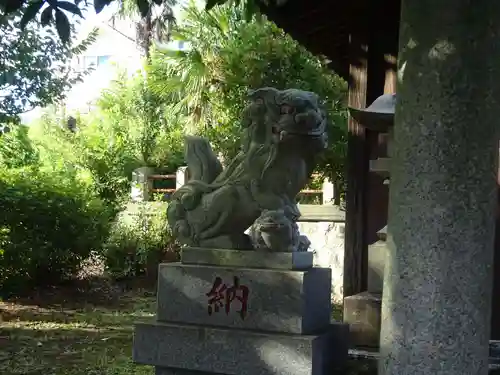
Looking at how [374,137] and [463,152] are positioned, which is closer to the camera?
[463,152]

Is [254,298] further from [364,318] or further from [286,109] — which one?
[364,318]

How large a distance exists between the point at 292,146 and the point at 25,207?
6579mm

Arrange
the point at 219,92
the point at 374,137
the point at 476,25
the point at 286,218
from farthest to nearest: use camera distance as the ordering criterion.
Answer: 1. the point at 219,92
2. the point at 374,137
3. the point at 286,218
4. the point at 476,25

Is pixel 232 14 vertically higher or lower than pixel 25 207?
higher

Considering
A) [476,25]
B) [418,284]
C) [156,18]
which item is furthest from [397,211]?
[156,18]

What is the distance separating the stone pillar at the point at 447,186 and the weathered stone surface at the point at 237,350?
1.20 metres

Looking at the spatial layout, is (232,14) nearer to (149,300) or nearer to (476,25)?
(149,300)

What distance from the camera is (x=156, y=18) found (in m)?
17.5

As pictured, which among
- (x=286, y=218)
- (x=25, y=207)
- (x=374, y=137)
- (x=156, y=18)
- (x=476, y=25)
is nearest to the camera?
(x=476, y=25)

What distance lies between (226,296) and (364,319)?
58.3 inches

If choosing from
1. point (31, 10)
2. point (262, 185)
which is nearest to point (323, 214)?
point (262, 185)

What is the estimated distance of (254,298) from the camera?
3.67 metres

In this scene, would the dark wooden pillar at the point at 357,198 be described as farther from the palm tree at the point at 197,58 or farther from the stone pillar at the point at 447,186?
the palm tree at the point at 197,58

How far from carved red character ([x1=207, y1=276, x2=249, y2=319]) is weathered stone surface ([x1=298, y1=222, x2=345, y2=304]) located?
21.3 ft
